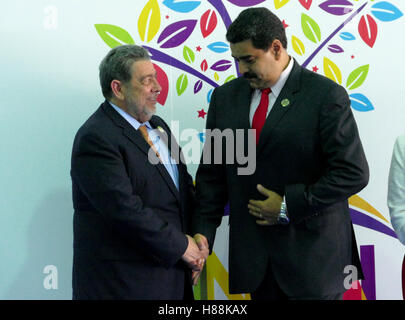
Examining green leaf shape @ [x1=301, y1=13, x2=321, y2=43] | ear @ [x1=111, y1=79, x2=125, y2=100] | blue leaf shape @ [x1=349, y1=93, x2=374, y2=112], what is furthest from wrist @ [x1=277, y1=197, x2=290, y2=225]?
green leaf shape @ [x1=301, y1=13, x2=321, y2=43]

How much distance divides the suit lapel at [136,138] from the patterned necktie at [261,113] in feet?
1.35

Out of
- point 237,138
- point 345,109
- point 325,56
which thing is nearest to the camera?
point 345,109

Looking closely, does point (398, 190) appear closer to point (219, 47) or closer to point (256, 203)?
point (256, 203)

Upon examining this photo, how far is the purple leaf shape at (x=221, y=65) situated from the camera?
2.90 meters

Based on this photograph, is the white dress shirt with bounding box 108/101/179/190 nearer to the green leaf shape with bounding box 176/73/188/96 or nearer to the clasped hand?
the clasped hand

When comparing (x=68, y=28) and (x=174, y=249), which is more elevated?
(x=68, y=28)

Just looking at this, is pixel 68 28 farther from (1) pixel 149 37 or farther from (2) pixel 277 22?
(2) pixel 277 22

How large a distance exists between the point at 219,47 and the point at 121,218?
4.06ft

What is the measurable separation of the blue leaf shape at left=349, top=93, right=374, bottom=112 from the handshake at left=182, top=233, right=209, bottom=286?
117 cm

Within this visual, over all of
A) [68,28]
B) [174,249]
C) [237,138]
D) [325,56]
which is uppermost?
[68,28]

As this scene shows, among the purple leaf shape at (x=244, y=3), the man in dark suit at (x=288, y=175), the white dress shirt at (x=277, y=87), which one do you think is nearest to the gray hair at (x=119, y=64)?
the man in dark suit at (x=288, y=175)
